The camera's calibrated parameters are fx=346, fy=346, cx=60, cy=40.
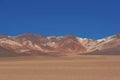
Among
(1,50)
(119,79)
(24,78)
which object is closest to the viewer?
(119,79)

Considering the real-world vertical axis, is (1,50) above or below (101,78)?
above

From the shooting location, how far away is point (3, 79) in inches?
826

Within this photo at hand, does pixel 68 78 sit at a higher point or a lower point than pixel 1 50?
lower

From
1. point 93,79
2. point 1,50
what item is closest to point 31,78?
point 93,79

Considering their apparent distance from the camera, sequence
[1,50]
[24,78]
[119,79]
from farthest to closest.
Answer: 1. [1,50]
2. [24,78]
3. [119,79]

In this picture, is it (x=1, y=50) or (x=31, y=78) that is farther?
(x=1, y=50)

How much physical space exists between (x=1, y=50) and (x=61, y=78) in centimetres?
15012

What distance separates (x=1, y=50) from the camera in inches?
6649

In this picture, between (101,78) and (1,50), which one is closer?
(101,78)

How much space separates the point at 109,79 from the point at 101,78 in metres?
0.74

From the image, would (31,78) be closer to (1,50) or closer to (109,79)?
(109,79)

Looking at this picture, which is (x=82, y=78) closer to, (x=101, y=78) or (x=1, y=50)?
(x=101, y=78)

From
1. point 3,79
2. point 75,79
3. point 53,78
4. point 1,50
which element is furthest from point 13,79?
point 1,50

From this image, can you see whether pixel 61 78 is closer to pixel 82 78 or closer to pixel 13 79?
pixel 82 78
